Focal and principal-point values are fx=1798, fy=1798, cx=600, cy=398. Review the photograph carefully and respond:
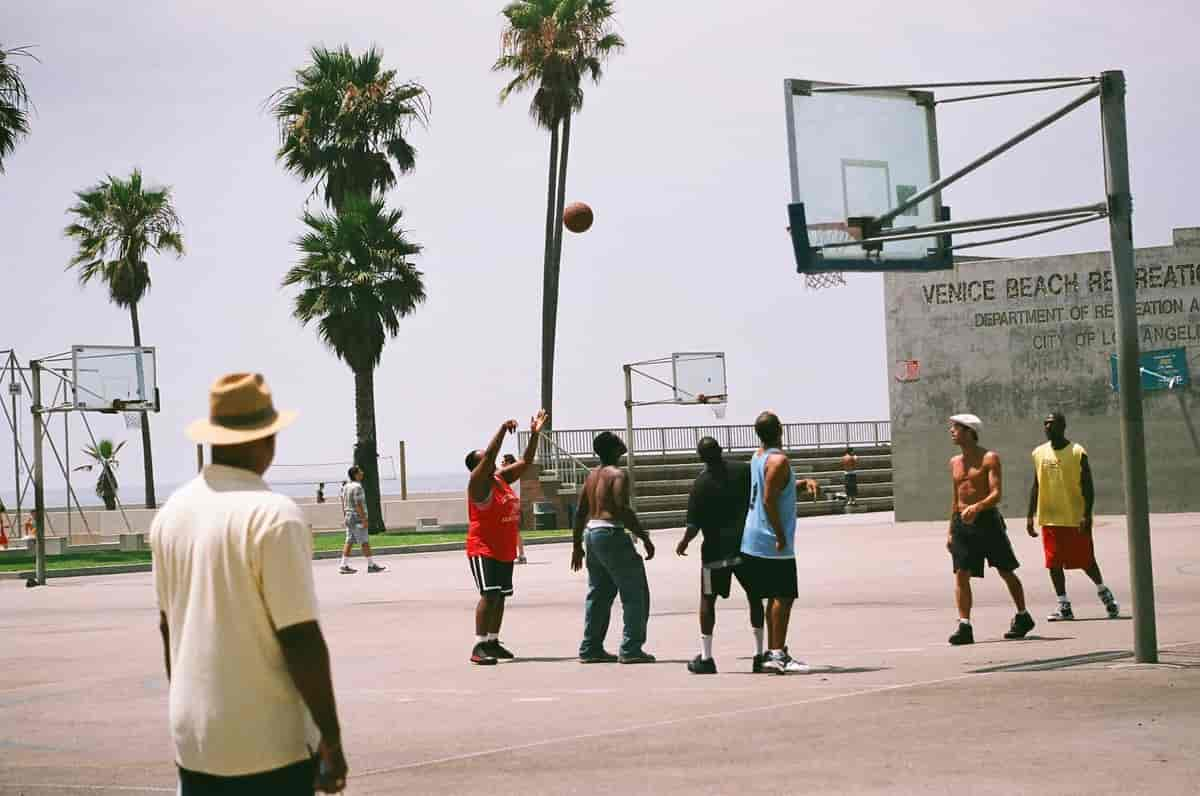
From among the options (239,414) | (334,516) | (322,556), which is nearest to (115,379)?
(322,556)

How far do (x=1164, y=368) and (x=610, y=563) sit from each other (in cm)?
3068

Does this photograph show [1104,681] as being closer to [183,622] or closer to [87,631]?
[183,622]

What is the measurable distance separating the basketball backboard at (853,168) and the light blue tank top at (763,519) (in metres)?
2.64

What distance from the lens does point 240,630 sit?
4699 mm

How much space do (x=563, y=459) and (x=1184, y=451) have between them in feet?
60.1

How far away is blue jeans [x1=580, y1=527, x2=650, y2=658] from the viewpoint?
1377cm

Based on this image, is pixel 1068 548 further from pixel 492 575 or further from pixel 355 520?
pixel 355 520

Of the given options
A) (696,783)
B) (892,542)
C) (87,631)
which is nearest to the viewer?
(696,783)

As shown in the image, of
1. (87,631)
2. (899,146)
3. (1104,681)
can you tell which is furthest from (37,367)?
(1104,681)

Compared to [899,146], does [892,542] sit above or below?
below

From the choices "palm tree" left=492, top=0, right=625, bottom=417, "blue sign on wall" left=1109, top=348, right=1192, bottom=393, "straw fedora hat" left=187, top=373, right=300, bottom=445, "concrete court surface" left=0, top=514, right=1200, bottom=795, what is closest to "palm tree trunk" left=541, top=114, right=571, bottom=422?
"palm tree" left=492, top=0, right=625, bottom=417

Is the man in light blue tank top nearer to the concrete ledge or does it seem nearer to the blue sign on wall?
the concrete ledge

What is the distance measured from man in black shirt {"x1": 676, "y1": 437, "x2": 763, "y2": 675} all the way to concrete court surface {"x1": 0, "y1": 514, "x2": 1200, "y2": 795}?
0.30 m

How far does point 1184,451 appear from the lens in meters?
41.4
